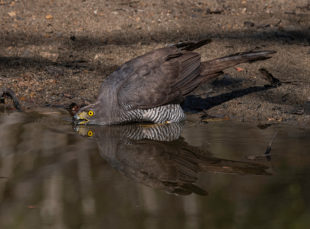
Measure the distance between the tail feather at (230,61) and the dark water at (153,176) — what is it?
706mm

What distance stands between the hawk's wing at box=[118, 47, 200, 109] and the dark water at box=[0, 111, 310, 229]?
344mm

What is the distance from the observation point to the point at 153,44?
8.73m

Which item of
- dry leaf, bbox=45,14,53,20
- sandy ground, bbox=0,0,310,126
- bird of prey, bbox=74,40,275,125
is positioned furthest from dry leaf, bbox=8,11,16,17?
bird of prey, bbox=74,40,275,125

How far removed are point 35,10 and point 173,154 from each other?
5694 mm

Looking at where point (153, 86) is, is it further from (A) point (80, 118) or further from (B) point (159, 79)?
(A) point (80, 118)

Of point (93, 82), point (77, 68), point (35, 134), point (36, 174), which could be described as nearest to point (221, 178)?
point (36, 174)

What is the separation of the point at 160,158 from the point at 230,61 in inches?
78.5

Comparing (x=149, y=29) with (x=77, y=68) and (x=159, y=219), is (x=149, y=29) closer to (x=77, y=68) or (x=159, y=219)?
(x=77, y=68)

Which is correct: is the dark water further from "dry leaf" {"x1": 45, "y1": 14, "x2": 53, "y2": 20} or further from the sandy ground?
"dry leaf" {"x1": 45, "y1": 14, "x2": 53, "y2": 20}

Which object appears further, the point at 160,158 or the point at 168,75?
the point at 168,75

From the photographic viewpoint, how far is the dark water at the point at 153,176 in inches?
145

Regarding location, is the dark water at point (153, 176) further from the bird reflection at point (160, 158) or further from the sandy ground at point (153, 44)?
the sandy ground at point (153, 44)

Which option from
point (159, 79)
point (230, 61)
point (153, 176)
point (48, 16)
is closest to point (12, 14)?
point (48, 16)

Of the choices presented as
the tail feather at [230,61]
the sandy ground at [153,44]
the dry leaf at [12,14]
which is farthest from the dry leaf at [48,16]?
the tail feather at [230,61]
